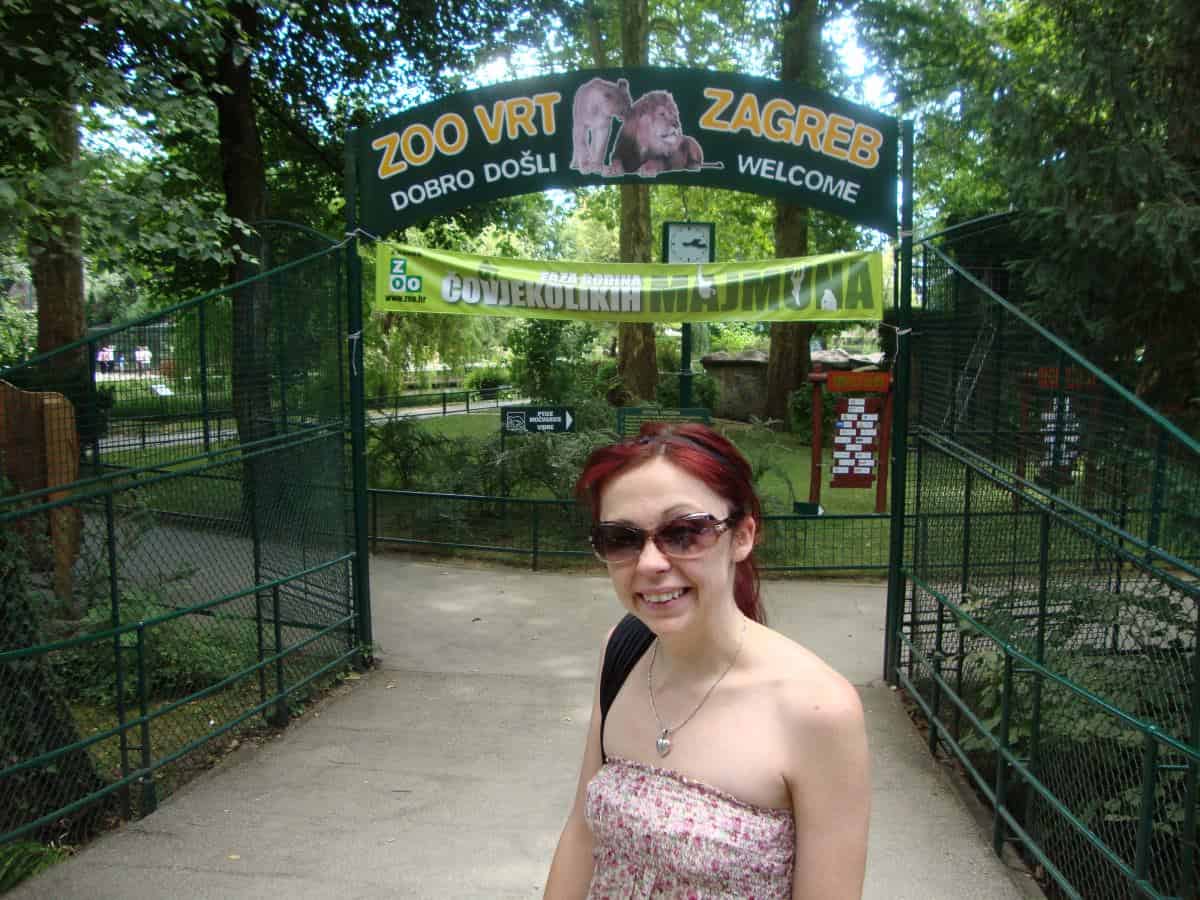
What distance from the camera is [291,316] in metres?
6.81

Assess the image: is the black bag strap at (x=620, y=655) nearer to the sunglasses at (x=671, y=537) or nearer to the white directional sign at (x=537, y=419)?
the sunglasses at (x=671, y=537)

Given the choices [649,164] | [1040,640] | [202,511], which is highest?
[649,164]

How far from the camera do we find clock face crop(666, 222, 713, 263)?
32.8ft

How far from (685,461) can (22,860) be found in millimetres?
4110

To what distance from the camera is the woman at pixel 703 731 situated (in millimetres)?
1729

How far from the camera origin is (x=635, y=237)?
1972cm

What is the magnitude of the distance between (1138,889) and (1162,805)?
1.02m

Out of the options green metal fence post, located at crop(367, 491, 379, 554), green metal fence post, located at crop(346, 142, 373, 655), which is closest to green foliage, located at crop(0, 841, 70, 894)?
green metal fence post, located at crop(346, 142, 373, 655)

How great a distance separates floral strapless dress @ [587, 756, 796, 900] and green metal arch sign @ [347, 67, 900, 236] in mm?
5627

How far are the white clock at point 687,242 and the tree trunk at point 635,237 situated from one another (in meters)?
8.02

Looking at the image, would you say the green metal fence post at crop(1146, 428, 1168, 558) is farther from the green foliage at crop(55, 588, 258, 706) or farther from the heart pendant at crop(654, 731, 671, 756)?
the green foliage at crop(55, 588, 258, 706)

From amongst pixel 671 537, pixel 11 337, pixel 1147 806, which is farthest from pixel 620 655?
pixel 11 337

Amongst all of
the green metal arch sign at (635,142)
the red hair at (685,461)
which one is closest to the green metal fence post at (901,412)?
the green metal arch sign at (635,142)

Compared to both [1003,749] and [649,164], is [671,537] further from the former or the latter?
[649,164]
